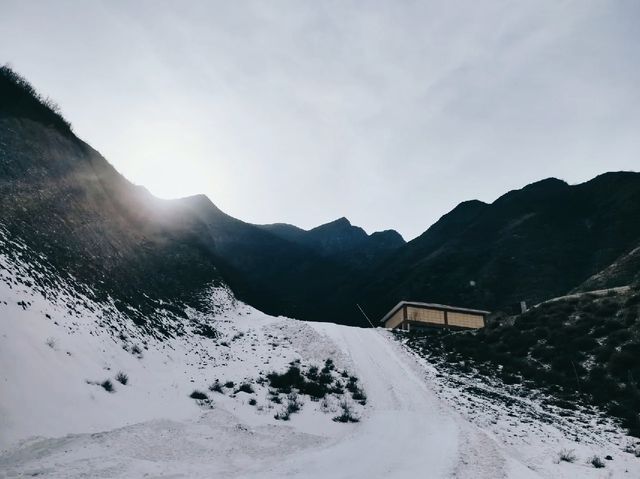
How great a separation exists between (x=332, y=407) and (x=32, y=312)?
988 centimetres

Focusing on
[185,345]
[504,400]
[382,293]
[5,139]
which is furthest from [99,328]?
[382,293]

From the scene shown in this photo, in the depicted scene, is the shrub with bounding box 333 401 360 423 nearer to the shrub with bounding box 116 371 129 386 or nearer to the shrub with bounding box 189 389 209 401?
the shrub with bounding box 189 389 209 401

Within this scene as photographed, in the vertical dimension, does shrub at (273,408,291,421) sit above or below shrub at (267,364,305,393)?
below

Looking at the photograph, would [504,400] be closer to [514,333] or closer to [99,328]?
[514,333]

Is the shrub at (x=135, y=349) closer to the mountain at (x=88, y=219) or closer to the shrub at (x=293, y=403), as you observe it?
the mountain at (x=88, y=219)

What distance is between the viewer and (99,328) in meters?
14.5

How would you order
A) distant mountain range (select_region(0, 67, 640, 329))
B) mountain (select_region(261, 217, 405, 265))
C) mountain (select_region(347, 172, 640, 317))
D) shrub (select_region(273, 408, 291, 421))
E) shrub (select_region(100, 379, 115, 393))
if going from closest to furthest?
shrub (select_region(100, 379, 115, 393)), shrub (select_region(273, 408, 291, 421)), distant mountain range (select_region(0, 67, 640, 329)), mountain (select_region(347, 172, 640, 317)), mountain (select_region(261, 217, 405, 265))

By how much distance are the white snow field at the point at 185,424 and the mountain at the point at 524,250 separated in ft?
147

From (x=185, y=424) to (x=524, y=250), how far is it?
68.9 m

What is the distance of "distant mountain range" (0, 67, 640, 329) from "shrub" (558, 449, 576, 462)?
16880 millimetres

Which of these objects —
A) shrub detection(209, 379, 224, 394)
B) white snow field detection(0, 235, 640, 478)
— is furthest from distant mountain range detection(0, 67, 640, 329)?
shrub detection(209, 379, 224, 394)

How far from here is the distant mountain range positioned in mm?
19812

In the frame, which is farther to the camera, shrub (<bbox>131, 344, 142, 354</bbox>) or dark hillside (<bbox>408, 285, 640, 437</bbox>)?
dark hillside (<bbox>408, 285, 640, 437</bbox>)

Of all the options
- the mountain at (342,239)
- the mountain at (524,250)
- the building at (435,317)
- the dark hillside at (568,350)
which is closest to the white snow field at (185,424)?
the dark hillside at (568,350)
